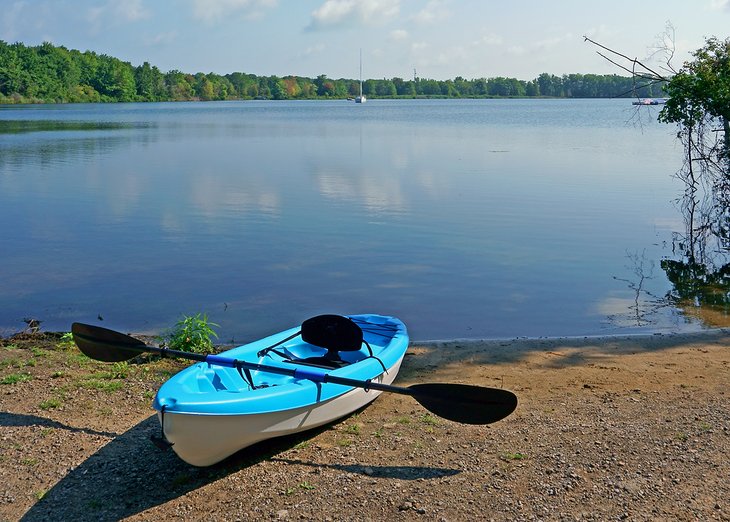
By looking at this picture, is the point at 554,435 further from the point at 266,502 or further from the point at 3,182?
the point at 3,182

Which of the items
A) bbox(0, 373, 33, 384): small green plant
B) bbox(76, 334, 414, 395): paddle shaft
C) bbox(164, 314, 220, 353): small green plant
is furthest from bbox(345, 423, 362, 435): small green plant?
bbox(0, 373, 33, 384): small green plant

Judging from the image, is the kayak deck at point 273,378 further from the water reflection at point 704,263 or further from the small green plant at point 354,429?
the water reflection at point 704,263

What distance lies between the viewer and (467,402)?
6.61m

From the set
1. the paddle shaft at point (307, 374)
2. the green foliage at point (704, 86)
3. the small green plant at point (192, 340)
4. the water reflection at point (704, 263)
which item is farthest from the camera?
the green foliage at point (704, 86)

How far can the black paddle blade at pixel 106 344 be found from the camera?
818cm

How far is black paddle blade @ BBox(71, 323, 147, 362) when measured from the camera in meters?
8.18

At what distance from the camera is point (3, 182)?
2780 cm

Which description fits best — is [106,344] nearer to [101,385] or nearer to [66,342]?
[101,385]

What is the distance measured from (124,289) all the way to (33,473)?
7.82m

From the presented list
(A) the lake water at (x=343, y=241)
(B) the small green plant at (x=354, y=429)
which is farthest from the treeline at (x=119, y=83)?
(B) the small green plant at (x=354, y=429)

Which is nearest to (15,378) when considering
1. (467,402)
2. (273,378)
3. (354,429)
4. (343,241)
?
(273,378)

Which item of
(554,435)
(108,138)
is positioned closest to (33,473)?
(554,435)

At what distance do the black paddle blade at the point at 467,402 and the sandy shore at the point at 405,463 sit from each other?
369 mm

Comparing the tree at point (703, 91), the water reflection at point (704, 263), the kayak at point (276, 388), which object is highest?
the tree at point (703, 91)
